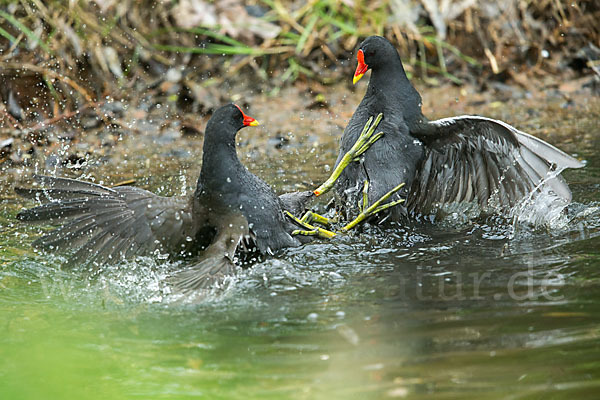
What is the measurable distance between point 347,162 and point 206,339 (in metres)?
1.62

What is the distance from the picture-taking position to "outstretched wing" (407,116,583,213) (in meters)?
3.80

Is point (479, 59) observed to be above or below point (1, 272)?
above

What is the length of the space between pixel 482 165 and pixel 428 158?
0.98 feet

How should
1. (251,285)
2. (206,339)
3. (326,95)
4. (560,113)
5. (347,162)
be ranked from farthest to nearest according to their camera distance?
1. (326,95)
2. (560,113)
3. (347,162)
4. (251,285)
5. (206,339)

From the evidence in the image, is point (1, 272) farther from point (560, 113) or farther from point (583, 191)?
point (560, 113)

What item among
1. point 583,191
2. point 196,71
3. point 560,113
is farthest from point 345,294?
point 196,71

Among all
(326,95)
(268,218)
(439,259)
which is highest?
(326,95)

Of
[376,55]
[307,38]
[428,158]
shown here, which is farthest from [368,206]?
[307,38]

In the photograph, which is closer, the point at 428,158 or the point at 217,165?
the point at 217,165

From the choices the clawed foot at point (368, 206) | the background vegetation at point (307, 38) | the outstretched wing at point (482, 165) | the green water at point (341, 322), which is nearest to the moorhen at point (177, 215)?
the green water at point (341, 322)

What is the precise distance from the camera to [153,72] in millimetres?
6711

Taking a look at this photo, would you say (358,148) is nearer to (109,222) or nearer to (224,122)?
(224,122)

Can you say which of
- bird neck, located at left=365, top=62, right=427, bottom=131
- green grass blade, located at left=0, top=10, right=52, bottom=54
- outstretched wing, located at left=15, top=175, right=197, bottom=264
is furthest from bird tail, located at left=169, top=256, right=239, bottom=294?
green grass blade, located at left=0, top=10, right=52, bottom=54

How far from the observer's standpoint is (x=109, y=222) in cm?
359
